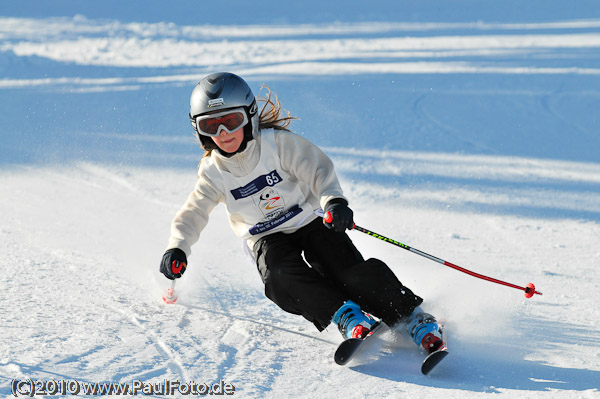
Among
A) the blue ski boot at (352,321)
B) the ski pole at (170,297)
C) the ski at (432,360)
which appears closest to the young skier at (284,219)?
the blue ski boot at (352,321)

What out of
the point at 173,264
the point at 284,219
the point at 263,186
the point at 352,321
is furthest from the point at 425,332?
the point at 173,264

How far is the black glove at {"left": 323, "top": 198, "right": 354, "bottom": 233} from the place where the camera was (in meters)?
2.94

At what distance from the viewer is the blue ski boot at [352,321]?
2.79m

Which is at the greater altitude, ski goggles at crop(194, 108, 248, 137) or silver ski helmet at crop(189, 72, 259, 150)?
silver ski helmet at crop(189, 72, 259, 150)

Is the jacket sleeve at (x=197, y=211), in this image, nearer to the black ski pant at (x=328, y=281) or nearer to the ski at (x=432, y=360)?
the black ski pant at (x=328, y=281)

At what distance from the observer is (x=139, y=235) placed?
Result: 454 cm

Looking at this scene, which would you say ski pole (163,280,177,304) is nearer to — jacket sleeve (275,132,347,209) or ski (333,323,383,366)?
jacket sleeve (275,132,347,209)

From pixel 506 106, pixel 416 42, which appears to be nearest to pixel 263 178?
pixel 506 106

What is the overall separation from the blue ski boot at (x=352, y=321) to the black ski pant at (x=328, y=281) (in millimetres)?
35

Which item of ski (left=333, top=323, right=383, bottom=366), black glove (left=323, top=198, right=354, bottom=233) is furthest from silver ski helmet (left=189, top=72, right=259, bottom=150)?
ski (left=333, top=323, right=383, bottom=366)

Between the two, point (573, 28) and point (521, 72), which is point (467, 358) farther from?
point (573, 28)

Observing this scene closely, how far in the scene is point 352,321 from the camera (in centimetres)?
282

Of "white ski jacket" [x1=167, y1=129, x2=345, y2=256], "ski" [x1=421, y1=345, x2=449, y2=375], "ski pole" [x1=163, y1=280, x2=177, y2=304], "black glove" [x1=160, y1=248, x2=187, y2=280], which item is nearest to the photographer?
"ski" [x1=421, y1=345, x2=449, y2=375]

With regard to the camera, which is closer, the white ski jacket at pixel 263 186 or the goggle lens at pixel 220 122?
the goggle lens at pixel 220 122
